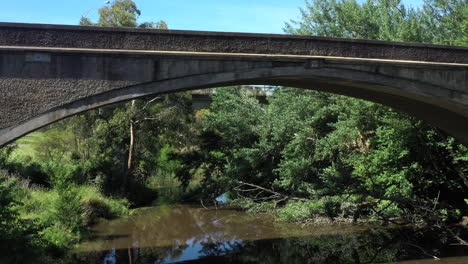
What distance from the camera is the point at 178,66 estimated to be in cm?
850

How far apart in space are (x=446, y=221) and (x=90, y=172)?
13.6m

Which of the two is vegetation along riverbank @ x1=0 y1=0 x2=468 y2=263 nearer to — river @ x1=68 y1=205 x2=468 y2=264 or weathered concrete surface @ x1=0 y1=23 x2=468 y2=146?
river @ x1=68 y1=205 x2=468 y2=264

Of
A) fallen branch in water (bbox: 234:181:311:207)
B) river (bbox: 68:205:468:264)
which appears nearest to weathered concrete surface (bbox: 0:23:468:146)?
fallen branch in water (bbox: 234:181:311:207)

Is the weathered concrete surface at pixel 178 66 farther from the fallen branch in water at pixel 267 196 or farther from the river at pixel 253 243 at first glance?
the river at pixel 253 243

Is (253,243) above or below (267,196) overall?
below

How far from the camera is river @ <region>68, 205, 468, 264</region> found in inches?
464

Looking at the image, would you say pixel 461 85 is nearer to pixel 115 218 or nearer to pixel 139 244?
pixel 139 244

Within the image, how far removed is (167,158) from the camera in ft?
71.5

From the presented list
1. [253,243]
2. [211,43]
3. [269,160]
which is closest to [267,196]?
[269,160]

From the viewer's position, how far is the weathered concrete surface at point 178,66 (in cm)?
788

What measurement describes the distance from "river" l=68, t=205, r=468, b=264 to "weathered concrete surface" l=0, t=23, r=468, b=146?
405cm

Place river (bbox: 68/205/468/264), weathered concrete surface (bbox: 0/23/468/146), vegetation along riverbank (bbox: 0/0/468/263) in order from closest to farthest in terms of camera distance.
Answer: weathered concrete surface (bbox: 0/23/468/146)
river (bbox: 68/205/468/264)
vegetation along riverbank (bbox: 0/0/468/263)

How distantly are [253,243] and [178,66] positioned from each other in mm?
7117

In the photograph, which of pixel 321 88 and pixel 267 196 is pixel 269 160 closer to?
pixel 267 196
